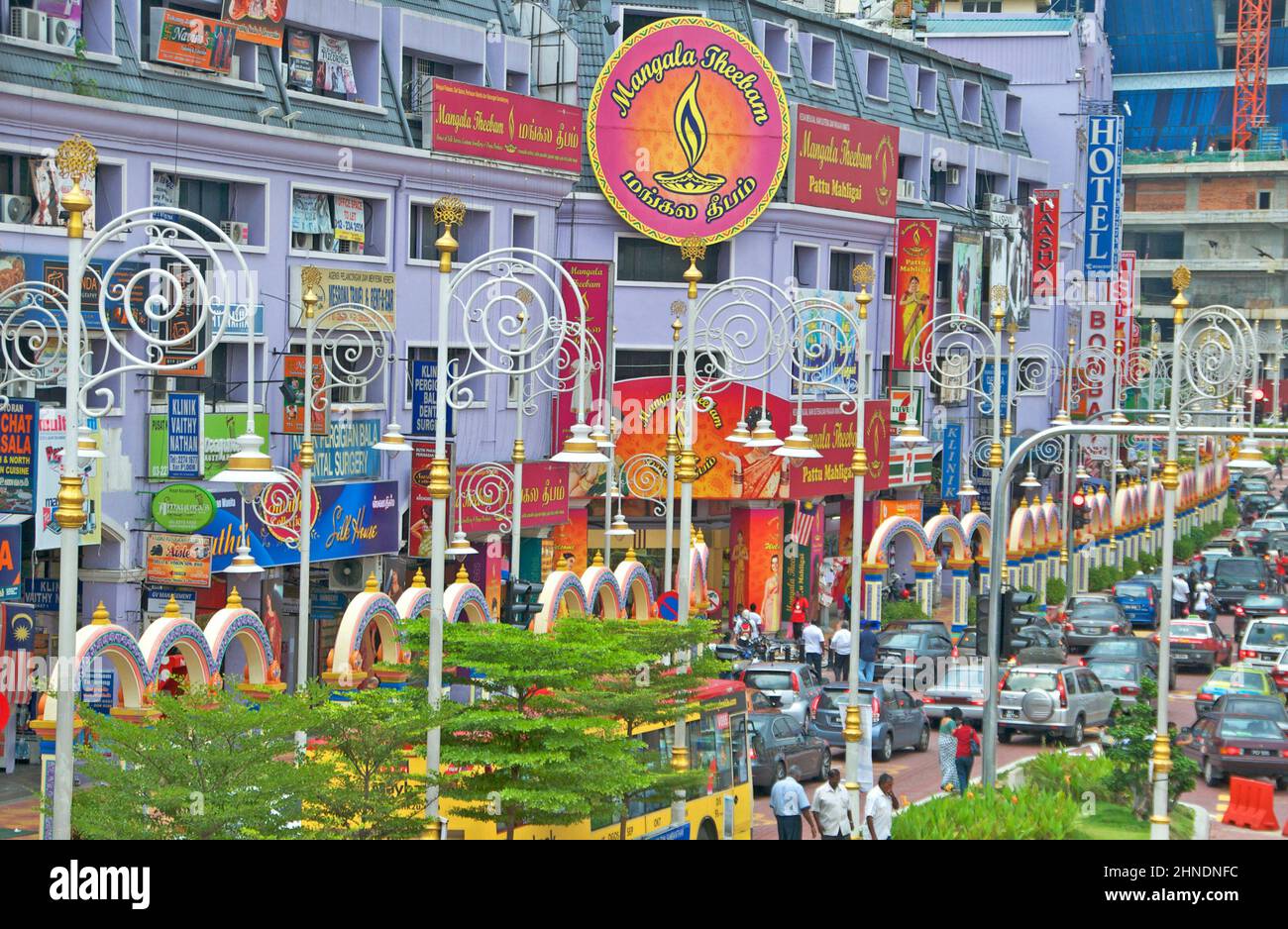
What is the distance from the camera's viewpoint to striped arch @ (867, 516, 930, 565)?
44594 millimetres

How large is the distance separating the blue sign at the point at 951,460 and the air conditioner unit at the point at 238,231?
24105mm

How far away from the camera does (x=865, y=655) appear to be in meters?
40.2

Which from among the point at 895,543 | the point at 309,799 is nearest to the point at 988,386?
the point at 895,543

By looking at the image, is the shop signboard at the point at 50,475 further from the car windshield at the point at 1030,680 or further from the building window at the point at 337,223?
the car windshield at the point at 1030,680

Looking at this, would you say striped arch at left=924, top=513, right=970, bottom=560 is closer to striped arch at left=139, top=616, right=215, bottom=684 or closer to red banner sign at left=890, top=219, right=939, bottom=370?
red banner sign at left=890, top=219, right=939, bottom=370

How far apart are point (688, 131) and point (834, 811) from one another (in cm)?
2848

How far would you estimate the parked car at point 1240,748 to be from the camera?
102ft

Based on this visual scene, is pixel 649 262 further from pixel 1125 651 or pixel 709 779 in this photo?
pixel 709 779

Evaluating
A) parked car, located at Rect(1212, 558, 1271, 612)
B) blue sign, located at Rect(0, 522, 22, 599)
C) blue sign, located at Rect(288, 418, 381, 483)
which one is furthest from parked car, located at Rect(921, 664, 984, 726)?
parked car, located at Rect(1212, 558, 1271, 612)

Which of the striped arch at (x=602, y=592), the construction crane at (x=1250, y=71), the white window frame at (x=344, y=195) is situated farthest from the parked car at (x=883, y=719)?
the construction crane at (x=1250, y=71)

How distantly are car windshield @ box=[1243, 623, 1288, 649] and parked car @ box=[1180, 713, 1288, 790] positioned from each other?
12.1 metres

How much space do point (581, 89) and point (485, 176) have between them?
7890 mm

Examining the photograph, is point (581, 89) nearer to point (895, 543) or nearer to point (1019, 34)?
point (895, 543)

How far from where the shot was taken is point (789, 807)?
80.0 feet
